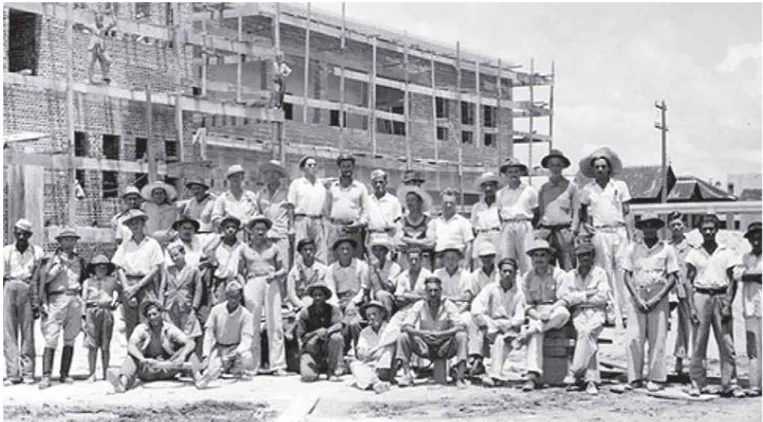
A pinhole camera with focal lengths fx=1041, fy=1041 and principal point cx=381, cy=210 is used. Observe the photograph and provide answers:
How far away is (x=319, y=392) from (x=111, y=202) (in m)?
15.3

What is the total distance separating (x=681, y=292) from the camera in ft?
34.3

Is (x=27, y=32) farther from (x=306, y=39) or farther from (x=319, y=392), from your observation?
(x=319, y=392)

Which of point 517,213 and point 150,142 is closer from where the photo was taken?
point 517,213

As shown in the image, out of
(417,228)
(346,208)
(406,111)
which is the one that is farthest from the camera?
(406,111)

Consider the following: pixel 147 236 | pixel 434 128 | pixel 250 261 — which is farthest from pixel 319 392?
pixel 434 128

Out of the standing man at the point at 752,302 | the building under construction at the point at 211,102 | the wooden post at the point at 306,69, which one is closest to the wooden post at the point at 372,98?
the building under construction at the point at 211,102

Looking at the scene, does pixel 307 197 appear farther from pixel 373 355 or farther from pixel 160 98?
pixel 160 98

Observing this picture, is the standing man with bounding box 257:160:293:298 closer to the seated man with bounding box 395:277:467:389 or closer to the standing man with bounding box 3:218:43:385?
the seated man with bounding box 395:277:467:389

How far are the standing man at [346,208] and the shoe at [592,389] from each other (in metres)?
3.38

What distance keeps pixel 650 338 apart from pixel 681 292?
661 mm

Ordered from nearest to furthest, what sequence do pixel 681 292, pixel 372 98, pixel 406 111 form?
pixel 681 292, pixel 372 98, pixel 406 111

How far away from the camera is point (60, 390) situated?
34.0ft

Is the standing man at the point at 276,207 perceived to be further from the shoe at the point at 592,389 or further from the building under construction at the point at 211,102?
the building under construction at the point at 211,102

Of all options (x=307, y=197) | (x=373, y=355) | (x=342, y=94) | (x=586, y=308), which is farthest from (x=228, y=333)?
(x=342, y=94)
